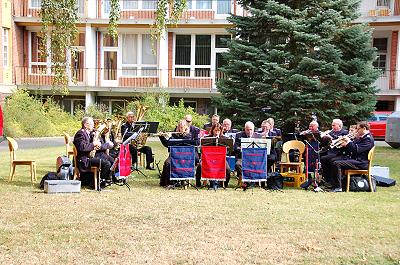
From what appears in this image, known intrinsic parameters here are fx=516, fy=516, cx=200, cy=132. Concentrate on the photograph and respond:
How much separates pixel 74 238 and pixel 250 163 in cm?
523

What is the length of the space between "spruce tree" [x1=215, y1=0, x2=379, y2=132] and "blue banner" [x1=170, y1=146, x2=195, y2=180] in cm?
698

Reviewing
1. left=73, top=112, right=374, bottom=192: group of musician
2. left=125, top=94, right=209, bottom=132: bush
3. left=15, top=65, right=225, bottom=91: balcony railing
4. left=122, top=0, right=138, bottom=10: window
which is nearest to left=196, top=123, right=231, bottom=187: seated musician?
left=73, top=112, right=374, bottom=192: group of musician

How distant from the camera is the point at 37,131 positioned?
953 inches

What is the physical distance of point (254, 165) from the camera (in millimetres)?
11328

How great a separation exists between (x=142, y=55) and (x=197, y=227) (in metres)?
24.2

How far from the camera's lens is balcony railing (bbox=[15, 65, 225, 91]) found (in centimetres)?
2981

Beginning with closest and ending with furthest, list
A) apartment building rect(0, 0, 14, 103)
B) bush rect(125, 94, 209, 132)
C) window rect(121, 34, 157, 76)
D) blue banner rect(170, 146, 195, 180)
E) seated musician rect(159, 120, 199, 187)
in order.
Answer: blue banner rect(170, 146, 195, 180) < seated musician rect(159, 120, 199, 187) < bush rect(125, 94, 209, 132) < apartment building rect(0, 0, 14, 103) < window rect(121, 34, 157, 76)

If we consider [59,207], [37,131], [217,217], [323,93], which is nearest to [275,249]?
[217,217]

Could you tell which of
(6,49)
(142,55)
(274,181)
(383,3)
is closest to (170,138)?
(274,181)

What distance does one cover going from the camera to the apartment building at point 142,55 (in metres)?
29.3

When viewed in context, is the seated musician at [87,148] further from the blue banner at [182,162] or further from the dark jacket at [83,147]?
the blue banner at [182,162]

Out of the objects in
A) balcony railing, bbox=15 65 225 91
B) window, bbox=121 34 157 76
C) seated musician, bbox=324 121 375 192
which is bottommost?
seated musician, bbox=324 121 375 192

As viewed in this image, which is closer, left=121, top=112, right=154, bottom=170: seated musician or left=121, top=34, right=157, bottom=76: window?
left=121, top=112, right=154, bottom=170: seated musician

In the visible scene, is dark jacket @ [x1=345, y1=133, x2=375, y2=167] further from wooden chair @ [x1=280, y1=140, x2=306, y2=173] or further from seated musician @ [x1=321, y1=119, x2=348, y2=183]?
wooden chair @ [x1=280, y1=140, x2=306, y2=173]
